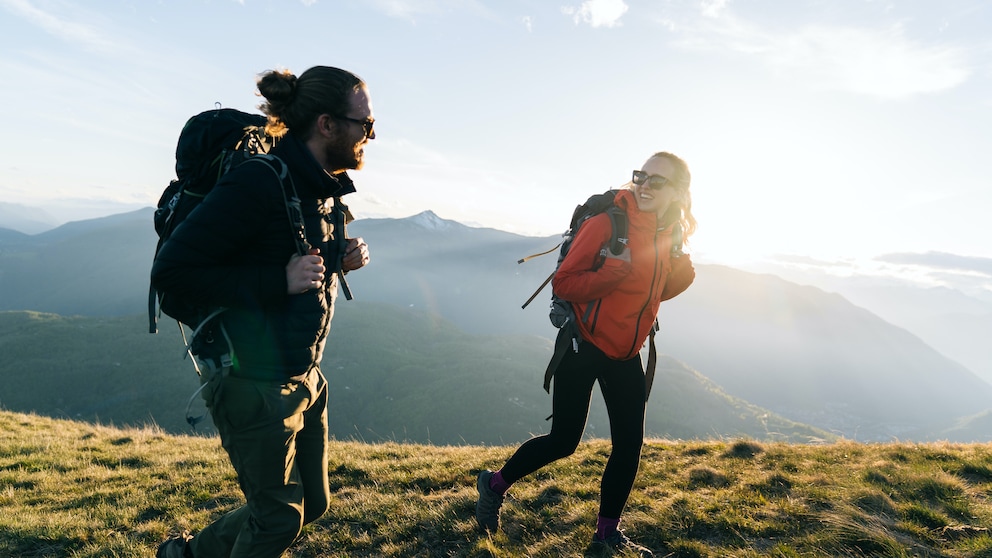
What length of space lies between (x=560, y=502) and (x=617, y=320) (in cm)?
314

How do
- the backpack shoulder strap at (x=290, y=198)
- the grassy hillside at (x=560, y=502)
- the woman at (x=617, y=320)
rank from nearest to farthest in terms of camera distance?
the backpack shoulder strap at (x=290, y=198), the woman at (x=617, y=320), the grassy hillside at (x=560, y=502)

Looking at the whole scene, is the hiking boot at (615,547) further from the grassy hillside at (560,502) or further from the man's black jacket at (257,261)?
the man's black jacket at (257,261)

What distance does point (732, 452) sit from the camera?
8.82m

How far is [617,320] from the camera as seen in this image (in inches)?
186

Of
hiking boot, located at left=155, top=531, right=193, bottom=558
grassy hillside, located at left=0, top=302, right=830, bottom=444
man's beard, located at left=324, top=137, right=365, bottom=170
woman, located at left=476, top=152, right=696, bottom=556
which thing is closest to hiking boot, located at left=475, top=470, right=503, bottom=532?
woman, located at left=476, top=152, right=696, bottom=556

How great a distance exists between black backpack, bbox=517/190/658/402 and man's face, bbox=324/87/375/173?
84.6 inches

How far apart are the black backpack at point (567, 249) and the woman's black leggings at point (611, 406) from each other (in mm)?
111

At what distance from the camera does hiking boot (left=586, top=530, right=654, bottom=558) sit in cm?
475

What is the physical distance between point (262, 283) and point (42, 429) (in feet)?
47.2

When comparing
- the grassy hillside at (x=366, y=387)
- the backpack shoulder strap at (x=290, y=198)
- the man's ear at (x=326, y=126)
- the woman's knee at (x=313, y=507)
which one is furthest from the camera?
the grassy hillside at (x=366, y=387)

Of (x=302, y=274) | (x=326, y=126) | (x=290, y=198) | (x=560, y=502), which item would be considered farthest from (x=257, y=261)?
(x=560, y=502)

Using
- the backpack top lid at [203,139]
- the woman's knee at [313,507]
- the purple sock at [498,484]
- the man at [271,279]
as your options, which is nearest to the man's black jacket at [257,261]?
the man at [271,279]

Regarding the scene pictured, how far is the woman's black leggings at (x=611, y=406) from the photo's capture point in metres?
4.77

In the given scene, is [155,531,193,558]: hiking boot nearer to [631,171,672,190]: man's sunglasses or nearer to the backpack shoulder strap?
the backpack shoulder strap
